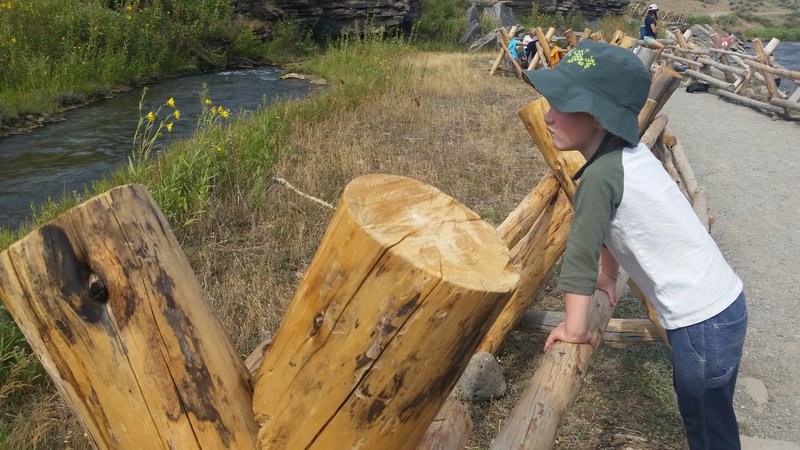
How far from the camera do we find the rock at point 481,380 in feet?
9.81

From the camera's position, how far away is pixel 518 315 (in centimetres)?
330

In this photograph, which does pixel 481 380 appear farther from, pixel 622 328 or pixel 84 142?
pixel 84 142

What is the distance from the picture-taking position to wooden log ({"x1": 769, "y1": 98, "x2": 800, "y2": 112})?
1022cm

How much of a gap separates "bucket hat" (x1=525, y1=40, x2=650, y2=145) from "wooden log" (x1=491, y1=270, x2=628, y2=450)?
76 centimetres

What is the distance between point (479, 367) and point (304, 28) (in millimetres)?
18157

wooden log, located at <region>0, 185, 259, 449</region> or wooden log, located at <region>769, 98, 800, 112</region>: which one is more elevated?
wooden log, located at <region>0, 185, 259, 449</region>

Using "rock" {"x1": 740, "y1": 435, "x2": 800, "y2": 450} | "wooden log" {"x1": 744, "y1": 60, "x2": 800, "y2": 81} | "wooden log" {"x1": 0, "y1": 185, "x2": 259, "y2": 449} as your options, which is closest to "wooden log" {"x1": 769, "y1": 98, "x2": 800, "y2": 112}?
"wooden log" {"x1": 744, "y1": 60, "x2": 800, "y2": 81}

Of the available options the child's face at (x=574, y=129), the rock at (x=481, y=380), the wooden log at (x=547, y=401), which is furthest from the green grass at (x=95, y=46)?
the wooden log at (x=547, y=401)

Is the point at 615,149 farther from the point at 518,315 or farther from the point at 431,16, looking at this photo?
the point at 431,16

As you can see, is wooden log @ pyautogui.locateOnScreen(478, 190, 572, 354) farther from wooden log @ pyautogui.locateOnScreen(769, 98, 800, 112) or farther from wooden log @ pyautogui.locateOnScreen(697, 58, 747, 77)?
wooden log @ pyautogui.locateOnScreen(697, 58, 747, 77)

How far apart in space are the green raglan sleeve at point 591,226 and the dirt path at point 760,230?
179 cm

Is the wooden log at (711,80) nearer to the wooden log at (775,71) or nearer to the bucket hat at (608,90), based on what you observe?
the wooden log at (775,71)

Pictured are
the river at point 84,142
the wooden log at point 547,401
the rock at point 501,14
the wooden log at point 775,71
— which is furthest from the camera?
the rock at point 501,14

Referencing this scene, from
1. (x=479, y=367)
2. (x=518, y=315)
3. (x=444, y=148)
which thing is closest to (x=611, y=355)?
(x=518, y=315)
